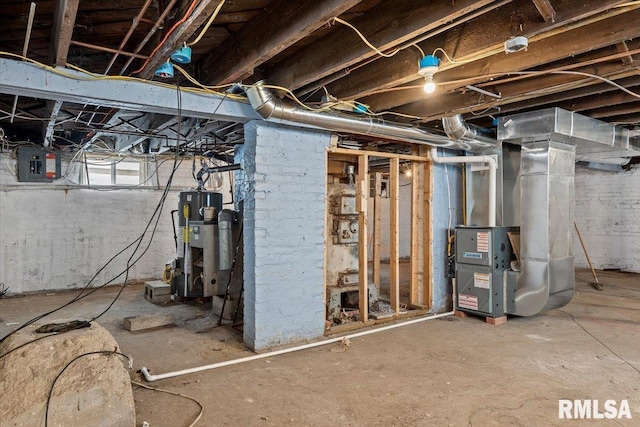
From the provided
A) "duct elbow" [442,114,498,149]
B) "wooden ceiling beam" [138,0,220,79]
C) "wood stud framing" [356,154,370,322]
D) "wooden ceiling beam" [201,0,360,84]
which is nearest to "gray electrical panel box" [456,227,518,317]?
"duct elbow" [442,114,498,149]

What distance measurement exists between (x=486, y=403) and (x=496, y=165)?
8.77 ft

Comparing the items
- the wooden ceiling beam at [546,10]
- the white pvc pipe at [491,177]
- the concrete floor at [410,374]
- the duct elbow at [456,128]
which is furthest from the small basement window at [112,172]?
the wooden ceiling beam at [546,10]

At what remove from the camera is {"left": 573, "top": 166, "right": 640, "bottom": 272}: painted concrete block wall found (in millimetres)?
7320

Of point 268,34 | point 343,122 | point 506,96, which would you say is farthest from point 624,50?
point 268,34

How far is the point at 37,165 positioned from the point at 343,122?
473 centimetres

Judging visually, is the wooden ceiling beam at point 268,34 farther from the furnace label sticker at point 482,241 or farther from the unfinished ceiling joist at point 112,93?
the furnace label sticker at point 482,241

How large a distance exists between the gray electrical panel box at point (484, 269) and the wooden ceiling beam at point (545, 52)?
72.9 inches

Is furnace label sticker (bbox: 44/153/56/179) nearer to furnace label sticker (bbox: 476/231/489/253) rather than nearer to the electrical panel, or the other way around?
the electrical panel

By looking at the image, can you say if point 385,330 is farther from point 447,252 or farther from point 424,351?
point 447,252

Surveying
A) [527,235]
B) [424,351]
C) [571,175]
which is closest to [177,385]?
[424,351]

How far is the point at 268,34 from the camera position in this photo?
224 cm

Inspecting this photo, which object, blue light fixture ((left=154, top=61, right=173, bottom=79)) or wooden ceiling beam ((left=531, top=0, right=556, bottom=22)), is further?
blue light fixture ((left=154, top=61, right=173, bottom=79))

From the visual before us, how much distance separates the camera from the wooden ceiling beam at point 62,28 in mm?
1725

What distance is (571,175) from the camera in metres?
4.12
